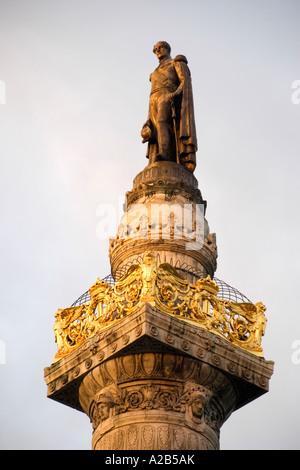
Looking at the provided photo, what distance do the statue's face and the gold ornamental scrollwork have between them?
11.0 metres

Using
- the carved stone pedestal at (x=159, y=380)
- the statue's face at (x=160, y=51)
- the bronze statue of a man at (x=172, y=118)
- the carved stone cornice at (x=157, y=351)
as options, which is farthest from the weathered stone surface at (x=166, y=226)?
the statue's face at (x=160, y=51)

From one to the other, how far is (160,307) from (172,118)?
A: 9960 millimetres

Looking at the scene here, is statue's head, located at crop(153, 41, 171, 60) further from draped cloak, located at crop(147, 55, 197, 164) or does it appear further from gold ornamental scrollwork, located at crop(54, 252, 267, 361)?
gold ornamental scrollwork, located at crop(54, 252, 267, 361)

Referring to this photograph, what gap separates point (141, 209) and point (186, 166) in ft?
10.0

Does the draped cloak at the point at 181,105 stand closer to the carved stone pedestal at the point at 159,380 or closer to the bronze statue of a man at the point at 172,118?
the bronze statue of a man at the point at 172,118

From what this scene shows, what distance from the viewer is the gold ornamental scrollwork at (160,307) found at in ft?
103

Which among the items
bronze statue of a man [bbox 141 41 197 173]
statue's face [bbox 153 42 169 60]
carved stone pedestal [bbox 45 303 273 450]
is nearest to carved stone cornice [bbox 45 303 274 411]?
carved stone pedestal [bbox 45 303 273 450]

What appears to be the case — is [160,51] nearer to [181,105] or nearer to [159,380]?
[181,105]

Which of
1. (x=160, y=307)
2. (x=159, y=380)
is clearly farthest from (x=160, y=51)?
(x=159, y=380)

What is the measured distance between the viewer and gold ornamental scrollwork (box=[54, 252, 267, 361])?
3134cm

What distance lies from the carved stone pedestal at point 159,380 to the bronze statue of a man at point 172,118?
8.59m

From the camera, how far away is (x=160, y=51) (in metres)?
40.7

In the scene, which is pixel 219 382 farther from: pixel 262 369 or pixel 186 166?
pixel 186 166
